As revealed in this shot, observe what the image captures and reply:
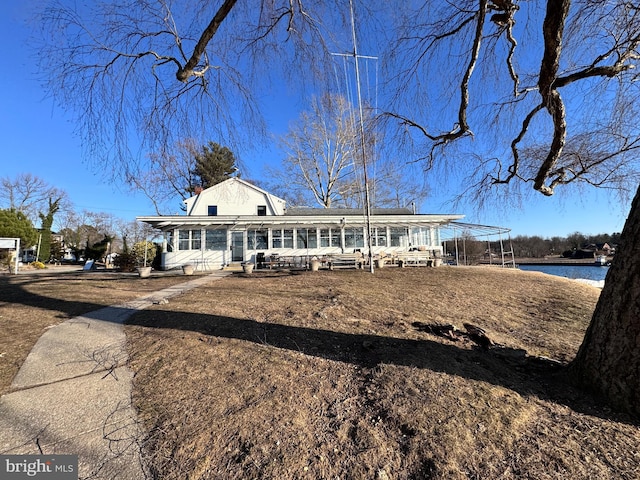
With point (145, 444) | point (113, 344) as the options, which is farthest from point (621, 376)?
point (113, 344)

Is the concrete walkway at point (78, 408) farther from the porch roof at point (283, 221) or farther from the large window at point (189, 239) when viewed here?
the large window at point (189, 239)

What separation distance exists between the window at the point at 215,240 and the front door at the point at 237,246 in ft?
1.71

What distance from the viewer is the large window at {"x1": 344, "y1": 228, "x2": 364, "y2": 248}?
842 inches

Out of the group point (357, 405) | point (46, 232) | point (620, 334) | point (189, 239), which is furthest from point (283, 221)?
point (46, 232)

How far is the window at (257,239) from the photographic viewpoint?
66.5 ft

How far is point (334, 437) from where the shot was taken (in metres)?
2.27

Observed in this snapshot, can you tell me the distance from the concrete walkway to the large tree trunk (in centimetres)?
378

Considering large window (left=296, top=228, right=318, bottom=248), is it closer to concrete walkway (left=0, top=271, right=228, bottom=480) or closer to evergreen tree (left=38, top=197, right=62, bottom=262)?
concrete walkway (left=0, top=271, right=228, bottom=480)

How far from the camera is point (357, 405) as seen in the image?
2.67 metres

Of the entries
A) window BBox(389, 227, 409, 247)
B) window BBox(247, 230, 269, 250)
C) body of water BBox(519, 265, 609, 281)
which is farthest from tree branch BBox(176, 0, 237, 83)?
body of water BBox(519, 265, 609, 281)

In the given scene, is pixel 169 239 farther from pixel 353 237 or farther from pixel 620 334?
pixel 620 334

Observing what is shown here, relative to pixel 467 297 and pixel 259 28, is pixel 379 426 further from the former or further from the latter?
pixel 467 297

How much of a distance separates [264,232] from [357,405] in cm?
1849

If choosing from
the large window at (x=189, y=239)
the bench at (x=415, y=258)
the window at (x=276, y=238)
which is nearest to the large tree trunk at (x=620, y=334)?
the bench at (x=415, y=258)
